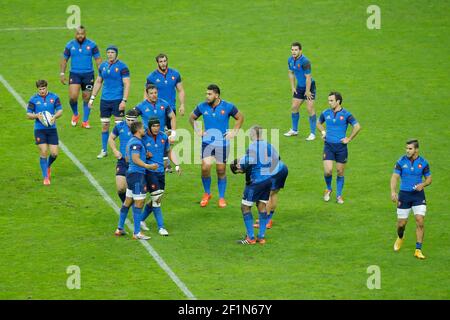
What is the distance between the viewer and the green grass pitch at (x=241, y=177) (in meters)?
21.4

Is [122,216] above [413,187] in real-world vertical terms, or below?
below

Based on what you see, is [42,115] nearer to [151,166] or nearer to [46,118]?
[46,118]

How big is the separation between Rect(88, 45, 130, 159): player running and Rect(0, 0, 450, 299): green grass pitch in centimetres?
138

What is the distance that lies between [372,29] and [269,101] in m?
8.04

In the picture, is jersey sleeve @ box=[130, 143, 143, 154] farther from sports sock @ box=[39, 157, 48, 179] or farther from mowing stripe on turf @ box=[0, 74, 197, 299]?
sports sock @ box=[39, 157, 48, 179]

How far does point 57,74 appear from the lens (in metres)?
35.8

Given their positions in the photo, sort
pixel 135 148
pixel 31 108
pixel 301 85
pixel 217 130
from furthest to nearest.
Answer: pixel 301 85, pixel 31 108, pixel 217 130, pixel 135 148

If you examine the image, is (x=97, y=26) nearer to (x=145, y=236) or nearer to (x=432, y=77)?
(x=432, y=77)

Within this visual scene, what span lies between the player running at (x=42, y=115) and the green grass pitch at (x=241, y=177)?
3.54 feet

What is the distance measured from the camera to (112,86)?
92.9 feet


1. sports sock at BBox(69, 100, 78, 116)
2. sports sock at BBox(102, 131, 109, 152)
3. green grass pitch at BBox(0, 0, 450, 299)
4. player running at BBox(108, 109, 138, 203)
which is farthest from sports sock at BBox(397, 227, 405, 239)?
sports sock at BBox(69, 100, 78, 116)

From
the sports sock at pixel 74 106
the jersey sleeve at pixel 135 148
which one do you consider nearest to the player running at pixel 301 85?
the sports sock at pixel 74 106

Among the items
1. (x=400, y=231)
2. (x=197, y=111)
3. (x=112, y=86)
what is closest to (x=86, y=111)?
(x=112, y=86)

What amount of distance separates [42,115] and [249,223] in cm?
644
